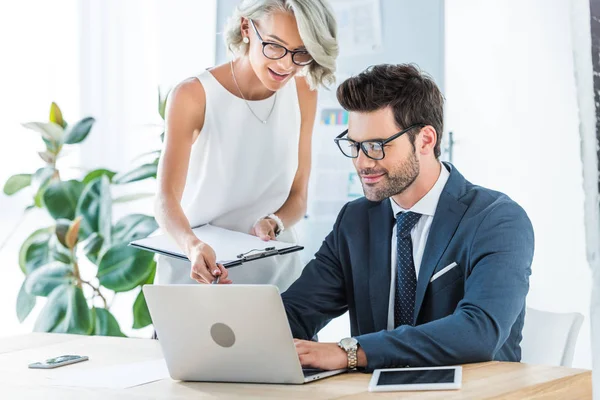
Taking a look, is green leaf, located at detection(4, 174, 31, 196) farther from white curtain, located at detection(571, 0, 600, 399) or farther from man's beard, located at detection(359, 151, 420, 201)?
white curtain, located at detection(571, 0, 600, 399)

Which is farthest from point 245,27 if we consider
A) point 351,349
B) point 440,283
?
point 351,349

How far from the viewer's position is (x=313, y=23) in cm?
183

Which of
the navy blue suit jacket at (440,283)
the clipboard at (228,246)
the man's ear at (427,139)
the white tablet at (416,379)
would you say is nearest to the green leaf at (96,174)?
the clipboard at (228,246)

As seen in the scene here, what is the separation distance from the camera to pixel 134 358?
5.53 ft

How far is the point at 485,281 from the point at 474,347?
0.14 m

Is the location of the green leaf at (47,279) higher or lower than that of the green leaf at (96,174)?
lower

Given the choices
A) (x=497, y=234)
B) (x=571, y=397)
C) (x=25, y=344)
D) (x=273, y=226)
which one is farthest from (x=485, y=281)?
(x=25, y=344)

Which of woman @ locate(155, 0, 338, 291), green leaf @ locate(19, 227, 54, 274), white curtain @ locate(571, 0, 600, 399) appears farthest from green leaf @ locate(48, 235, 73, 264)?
white curtain @ locate(571, 0, 600, 399)

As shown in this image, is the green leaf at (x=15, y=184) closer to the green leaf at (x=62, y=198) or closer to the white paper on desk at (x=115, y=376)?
the green leaf at (x=62, y=198)

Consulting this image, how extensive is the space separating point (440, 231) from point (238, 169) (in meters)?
0.62

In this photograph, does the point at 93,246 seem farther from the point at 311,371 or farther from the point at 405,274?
the point at 311,371

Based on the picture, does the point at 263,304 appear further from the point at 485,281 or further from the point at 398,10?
the point at 398,10

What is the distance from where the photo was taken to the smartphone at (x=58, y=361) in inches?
63.7

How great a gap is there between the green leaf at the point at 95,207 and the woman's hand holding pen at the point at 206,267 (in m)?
1.63
